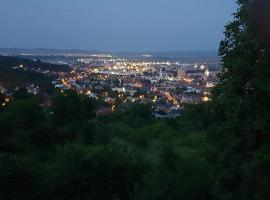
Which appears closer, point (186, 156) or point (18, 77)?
point (186, 156)

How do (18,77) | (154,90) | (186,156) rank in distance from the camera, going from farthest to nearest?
1. (154,90)
2. (18,77)
3. (186,156)

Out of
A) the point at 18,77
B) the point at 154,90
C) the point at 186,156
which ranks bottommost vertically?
the point at 154,90

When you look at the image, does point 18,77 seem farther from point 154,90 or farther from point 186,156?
point 186,156

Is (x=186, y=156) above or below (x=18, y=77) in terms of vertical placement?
above

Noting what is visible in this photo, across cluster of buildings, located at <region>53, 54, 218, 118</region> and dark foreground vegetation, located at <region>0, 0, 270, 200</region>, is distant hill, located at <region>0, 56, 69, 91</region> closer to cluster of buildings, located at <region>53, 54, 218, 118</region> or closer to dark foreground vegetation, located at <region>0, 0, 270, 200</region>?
cluster of buildings, located at <region>53, 54, 218, 118</region>

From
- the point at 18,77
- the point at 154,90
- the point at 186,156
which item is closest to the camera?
the point at 186,156

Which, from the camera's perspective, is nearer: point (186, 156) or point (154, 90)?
point (186, 156)

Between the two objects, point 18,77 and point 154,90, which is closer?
point 18,77

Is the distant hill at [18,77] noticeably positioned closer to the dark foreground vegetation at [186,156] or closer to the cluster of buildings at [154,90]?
the cluster of buildings at [154,90]

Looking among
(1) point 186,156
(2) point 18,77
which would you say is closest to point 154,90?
(2) point 18,77
